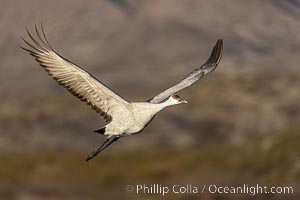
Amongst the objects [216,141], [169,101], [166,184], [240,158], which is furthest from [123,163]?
[169,101]

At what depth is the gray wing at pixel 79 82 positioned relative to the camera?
65.0ft

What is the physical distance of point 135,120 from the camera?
20.1m

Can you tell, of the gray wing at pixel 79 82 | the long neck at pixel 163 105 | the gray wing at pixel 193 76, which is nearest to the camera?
the gray wing at pixel 79 82

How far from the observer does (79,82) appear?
2025cm

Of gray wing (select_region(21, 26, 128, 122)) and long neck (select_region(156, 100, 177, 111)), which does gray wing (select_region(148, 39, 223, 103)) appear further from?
gray wing (select_region(21, 26, 128, 122))

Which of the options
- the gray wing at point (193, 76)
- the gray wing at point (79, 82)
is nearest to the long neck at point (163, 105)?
the gray wing at point (79, 82)

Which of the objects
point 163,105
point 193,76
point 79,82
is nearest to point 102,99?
point 79,82

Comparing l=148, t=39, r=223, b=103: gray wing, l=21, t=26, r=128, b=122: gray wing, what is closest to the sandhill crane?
l=21, t=26, r=128, b=122: gray wing

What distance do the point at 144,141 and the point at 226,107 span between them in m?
26.2

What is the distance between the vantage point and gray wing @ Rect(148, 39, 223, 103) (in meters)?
22.1

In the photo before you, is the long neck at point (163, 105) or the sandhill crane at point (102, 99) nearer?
the sandhill crane at point (102, 99)

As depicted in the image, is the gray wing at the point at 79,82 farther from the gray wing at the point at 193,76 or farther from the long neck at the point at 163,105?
the gray wing at the point at 193,76

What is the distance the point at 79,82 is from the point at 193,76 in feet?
11.4

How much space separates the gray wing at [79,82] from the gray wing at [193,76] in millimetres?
1304
